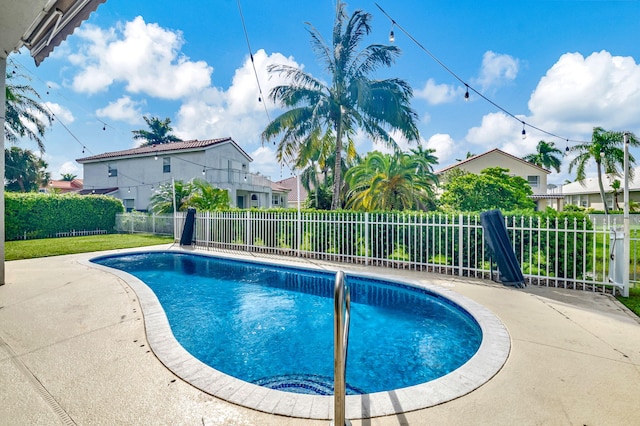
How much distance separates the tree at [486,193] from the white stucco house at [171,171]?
1561cm

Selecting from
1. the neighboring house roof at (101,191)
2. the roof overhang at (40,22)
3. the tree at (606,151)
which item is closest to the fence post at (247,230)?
the roof overhang at (40,22)

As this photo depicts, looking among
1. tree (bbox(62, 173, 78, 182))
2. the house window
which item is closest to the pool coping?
the house window

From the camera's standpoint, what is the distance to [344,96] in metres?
13.9

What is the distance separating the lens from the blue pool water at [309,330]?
368 cm

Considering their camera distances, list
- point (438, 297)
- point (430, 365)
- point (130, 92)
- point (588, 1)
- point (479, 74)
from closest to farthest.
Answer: point (430, 365)
point (438, 297)
point (588, 1)
point (479, 74)
point (130, 92)

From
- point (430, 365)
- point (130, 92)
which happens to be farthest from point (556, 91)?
point (130, 92)

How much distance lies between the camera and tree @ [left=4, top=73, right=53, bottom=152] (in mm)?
23788

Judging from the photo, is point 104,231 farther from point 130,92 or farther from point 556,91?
point 556,91

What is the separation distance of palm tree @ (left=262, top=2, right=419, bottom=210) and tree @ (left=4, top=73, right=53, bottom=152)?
22024mm

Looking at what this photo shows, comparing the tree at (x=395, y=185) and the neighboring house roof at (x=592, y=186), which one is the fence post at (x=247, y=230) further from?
the neighboring house roof at (x=592, y=186)

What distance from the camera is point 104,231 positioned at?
1998cm

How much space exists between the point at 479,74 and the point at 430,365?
1086 cm

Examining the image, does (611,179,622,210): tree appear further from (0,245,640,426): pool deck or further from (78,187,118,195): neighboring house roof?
(78,187,118,195): neighboring house roof

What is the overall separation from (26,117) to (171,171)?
506 inches
